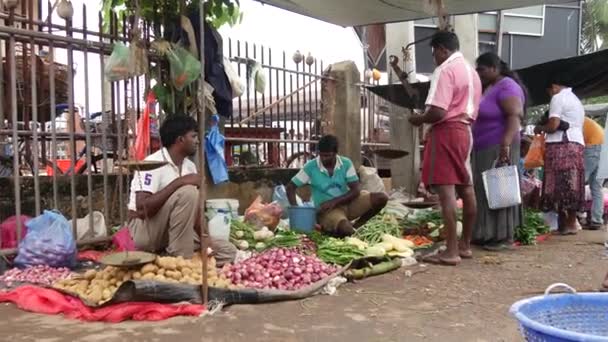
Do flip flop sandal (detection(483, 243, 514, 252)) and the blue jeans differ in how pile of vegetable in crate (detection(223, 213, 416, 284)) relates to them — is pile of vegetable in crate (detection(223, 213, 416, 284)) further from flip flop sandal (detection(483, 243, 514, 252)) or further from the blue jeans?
the blue jeans

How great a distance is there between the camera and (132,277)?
3607 mm

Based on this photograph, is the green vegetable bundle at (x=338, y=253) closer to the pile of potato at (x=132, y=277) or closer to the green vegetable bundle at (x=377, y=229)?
the green vegetable bundle at (x=377, y=229)

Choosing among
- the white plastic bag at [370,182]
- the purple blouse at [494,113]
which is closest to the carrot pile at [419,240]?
the white plastic bag at [370,182]

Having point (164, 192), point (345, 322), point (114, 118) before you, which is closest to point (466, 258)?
point (345, 322)

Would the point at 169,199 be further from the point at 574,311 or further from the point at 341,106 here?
the point at 341,106

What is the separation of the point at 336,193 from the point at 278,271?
2054 millimetres

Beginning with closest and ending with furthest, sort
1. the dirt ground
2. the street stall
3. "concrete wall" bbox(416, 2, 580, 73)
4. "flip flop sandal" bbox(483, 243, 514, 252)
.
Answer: the dirt ground → the street stall → "flip flop sandal" bbox(483, 243, 514, 252) → "concrete wall" bbox(416, 2, 580, 73)

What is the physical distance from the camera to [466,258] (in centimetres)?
528

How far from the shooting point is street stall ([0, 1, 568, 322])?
349cm

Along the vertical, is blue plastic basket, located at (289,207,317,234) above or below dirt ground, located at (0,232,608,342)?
above

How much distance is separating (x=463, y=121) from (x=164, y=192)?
101 inches

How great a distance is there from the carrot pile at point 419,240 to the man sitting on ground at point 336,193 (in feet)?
1.40

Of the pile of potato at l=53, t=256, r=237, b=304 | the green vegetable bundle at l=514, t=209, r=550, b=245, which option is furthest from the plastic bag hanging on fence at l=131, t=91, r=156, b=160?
the green vegetable bundle at l=514, t=209, r=550, b=245

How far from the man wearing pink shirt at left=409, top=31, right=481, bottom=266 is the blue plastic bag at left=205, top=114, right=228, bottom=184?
1902 mm
